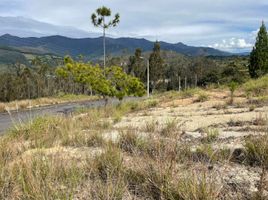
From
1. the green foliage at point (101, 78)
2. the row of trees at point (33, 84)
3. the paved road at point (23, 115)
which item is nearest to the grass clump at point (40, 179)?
the paved road at point (23, 115)

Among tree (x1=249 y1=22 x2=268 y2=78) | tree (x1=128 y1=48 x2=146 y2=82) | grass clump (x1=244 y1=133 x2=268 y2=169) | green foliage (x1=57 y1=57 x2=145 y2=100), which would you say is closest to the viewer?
grass clump (x1=244 y1=133 x2=268 y2=169)

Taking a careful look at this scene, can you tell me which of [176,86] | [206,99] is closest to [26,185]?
[206,99]

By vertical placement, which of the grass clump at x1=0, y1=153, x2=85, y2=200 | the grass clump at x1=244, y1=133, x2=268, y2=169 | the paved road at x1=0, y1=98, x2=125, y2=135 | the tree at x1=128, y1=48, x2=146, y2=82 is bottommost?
the tree at x1=128, y1=48, x2=146, y2=82

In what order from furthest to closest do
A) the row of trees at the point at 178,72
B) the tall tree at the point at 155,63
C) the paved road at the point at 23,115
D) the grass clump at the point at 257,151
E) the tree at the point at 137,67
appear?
the tree at the point at 137,67 < the tall tree at the point at 155,63 < the row of trees at the point at 178,72 < the paved road at the point at 23,115 < the grass clump at the point at 257,151

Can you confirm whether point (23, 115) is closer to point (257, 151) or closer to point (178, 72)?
point (257, 151)

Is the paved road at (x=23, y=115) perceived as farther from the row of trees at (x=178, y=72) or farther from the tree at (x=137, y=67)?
the tree at (x=137, y=67)

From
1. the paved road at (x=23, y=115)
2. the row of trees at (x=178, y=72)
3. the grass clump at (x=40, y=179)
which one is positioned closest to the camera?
the grass clump at (x=40, y=179)

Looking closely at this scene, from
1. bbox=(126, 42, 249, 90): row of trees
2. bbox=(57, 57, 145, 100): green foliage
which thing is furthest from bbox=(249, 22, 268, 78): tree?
bbox=(57, 57, 145, 100): green foliage

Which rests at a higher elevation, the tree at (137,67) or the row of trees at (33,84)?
the tree at (137,67)

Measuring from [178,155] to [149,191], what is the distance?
1096mm

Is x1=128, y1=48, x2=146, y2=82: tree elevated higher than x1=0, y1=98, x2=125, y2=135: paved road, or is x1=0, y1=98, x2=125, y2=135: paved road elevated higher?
x1=0, y1=98, x2=125, y2=135: paved road

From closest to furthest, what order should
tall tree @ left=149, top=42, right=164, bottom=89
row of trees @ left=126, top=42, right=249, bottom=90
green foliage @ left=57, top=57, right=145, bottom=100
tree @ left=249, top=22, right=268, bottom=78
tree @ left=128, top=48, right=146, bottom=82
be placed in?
green foliage @ left=57, top=57, right=145, bottom=100 → tree @ left=249, top=22, right=268, bottom=78 → row of trees @ left=126, top=42, right=249, bottom=90 → tall tree @ left=149, top=42, right=164, bottom=89 → tree @ left=128, top=48, right=146, bottom=82

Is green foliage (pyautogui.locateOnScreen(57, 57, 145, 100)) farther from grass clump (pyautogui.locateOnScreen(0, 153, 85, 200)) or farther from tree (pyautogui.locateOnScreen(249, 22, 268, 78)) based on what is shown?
tree (pyautogui.locateOnScreen(249, 22, 268, 78))

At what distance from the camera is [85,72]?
86.3ft
